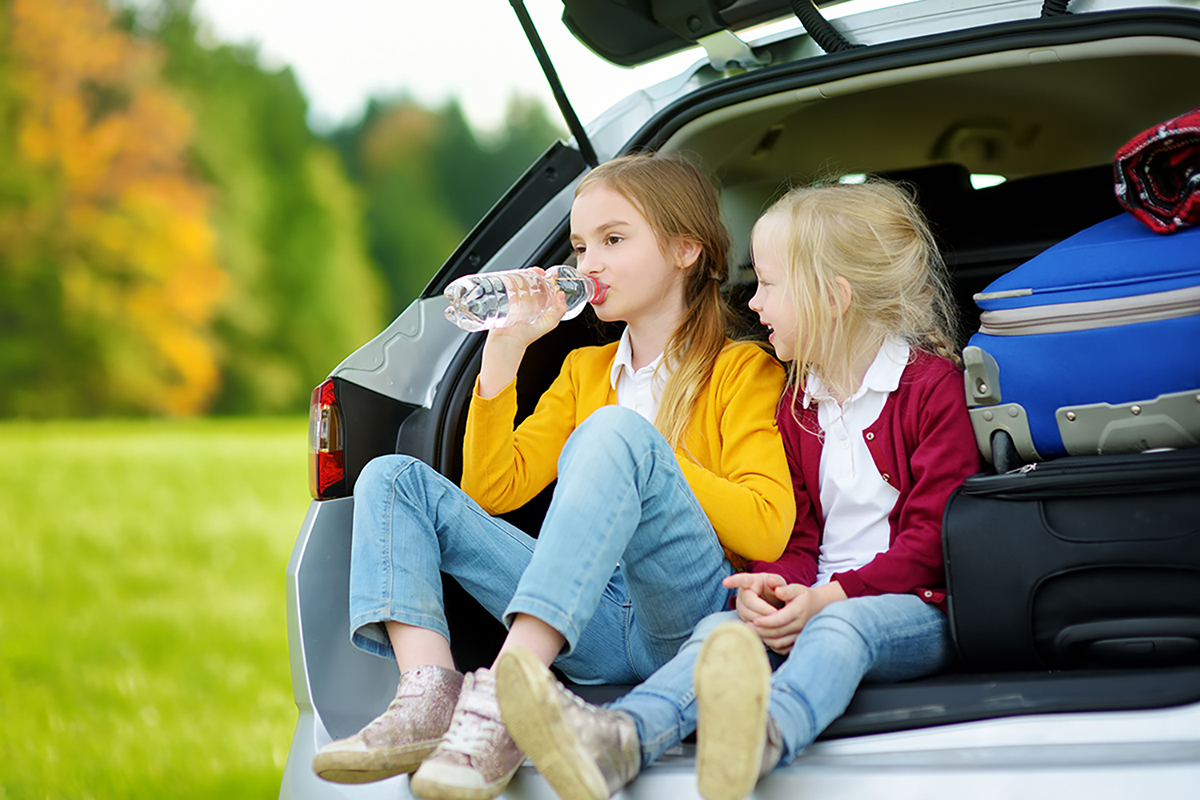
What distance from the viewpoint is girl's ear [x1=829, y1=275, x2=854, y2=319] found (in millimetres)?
1632

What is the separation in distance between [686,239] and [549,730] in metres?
1.02

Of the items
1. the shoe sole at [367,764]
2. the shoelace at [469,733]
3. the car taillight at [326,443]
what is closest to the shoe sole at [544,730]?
the shoelace at [469,733]

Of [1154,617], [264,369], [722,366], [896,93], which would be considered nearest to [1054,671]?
[1154,617]

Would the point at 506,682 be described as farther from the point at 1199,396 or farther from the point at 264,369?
the point at 264,369

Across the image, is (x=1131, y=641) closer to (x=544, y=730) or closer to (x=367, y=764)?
(x=544, y=730)

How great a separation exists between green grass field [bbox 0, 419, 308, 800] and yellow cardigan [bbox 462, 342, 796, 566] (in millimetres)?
1473

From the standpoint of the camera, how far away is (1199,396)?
4.13 feet

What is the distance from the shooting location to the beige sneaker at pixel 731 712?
3.51 feet

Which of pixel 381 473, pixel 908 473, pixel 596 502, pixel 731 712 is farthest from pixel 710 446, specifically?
pixel 731 712

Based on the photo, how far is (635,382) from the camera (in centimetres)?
182

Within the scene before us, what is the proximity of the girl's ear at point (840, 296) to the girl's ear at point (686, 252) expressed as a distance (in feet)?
1.06

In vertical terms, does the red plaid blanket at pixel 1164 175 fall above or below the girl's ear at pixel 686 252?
above

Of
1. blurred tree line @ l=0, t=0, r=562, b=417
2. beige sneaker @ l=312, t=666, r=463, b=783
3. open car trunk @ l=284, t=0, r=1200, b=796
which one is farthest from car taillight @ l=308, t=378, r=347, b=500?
blurred tree line @ l=0, t=0, r=562, b=417

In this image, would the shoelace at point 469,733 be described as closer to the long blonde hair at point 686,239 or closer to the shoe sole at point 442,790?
the shoe sole at point 442,790
